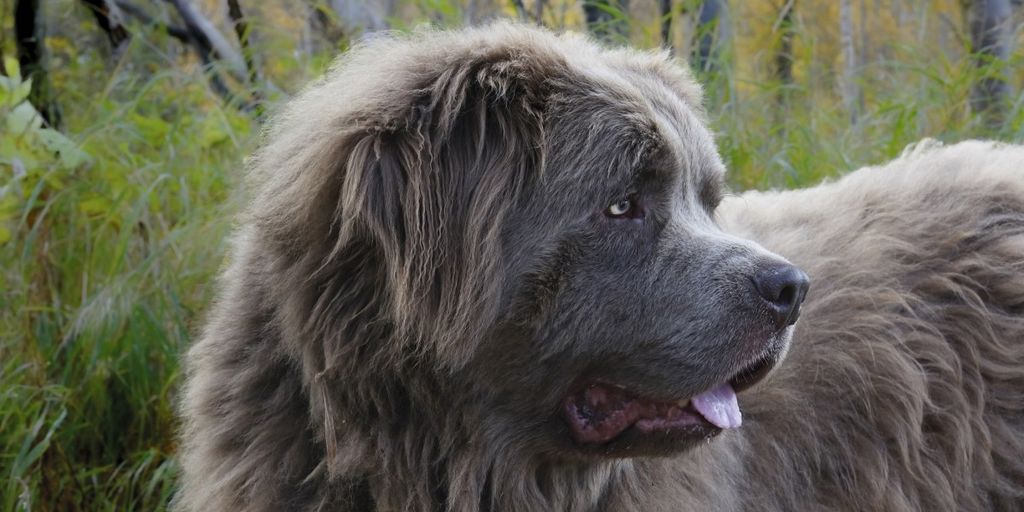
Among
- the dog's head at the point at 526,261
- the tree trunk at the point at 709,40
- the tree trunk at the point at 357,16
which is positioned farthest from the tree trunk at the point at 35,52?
the tree trunk at the point at 709,40

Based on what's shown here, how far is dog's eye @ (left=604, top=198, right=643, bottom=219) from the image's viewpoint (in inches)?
113

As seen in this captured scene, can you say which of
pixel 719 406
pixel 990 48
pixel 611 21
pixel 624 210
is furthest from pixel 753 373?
pixel 990 48

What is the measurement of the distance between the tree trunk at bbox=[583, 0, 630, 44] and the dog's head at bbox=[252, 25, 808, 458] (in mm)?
2710

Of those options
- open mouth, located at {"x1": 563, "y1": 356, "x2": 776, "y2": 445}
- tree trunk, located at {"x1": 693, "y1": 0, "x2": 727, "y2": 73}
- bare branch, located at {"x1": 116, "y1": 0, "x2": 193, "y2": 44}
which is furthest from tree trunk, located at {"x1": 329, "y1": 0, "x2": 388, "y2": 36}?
open mouth, located at {"x1": 563, "y1": 356, "x2": 776, "y2": 445}

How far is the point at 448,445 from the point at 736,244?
922 mm

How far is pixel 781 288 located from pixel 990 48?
395cm

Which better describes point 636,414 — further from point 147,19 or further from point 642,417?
point 147,19

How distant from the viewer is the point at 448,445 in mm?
2846

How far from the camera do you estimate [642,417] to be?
113 inches

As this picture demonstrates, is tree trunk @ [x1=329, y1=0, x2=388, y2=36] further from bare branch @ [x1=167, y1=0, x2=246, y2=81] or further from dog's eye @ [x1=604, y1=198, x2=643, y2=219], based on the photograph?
dog's eye @ [x1=604, y1=198, x2=643, y2=219]

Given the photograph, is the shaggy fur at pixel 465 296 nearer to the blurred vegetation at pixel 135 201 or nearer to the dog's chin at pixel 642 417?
the dog's chin at pixel 642 417

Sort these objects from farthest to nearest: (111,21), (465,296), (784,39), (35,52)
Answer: (784,39) → (111,21) → (35,52) → (465,296)

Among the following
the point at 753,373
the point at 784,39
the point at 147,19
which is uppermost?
the point at 753,373

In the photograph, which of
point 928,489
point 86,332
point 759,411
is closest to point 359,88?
point 759,411
